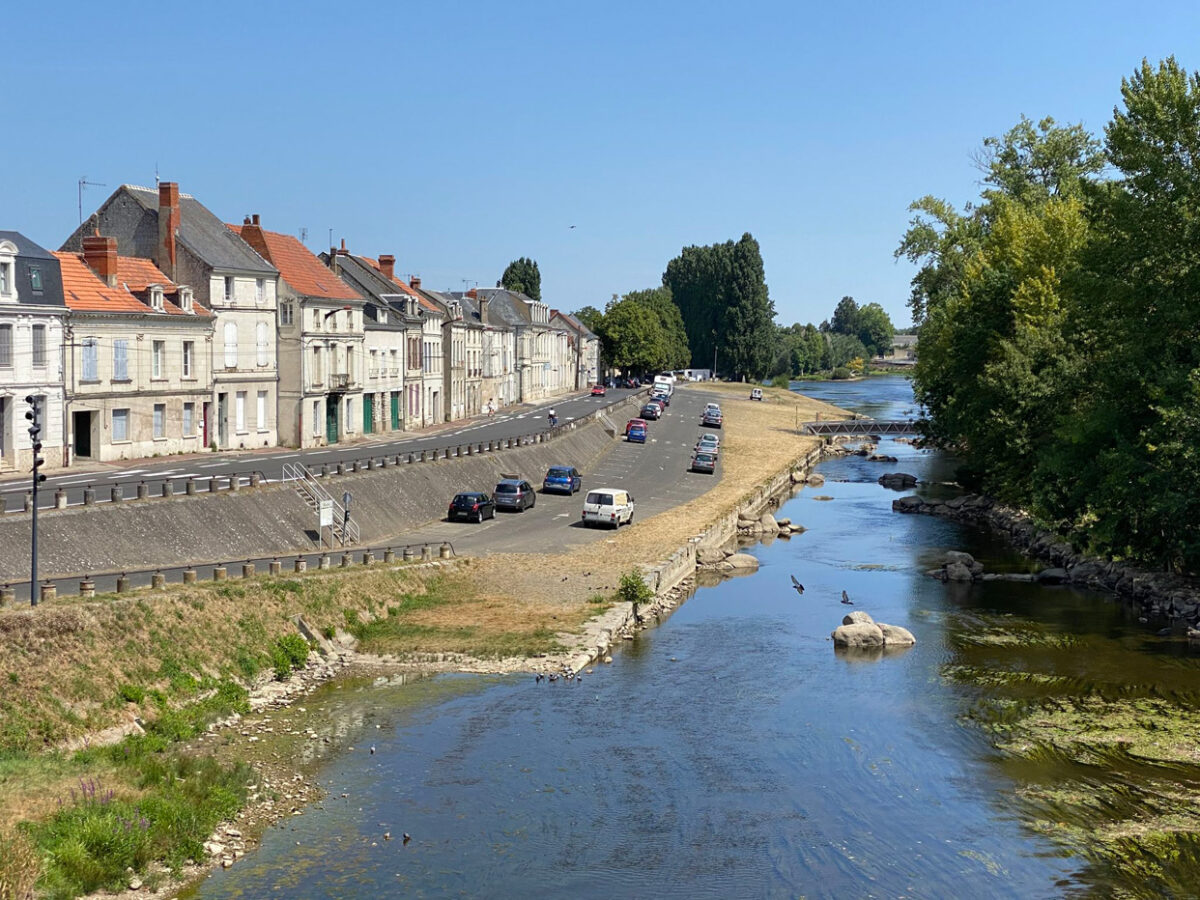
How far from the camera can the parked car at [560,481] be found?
77.6 meters

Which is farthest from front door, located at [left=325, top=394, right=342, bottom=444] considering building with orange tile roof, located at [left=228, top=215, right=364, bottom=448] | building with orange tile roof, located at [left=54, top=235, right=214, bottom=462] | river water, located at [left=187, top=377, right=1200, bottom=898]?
river water, located at [left=187, top=377, right=1200, bottom=898]

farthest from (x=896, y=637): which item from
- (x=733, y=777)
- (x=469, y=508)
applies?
(x=469, y=508)

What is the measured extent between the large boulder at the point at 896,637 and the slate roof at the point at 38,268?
4019 centimetres

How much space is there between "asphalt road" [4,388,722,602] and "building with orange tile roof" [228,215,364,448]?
3166mm

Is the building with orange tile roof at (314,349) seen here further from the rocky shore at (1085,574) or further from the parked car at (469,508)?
the rocky shore at (1085,574)

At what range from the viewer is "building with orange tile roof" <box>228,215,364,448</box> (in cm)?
7925

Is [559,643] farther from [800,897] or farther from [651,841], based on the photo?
[800,897]

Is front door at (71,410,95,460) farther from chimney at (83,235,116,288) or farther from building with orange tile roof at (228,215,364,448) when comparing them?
building with orange tile roof at (228,215,364,448)

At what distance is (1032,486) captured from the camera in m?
64.9

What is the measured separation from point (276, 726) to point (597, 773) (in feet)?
31.7

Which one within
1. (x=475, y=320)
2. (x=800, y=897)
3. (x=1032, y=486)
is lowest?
(x=800, y=897)

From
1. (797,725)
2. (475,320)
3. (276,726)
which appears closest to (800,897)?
(797,725)

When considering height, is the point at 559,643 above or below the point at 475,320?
below

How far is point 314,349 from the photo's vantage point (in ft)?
268
